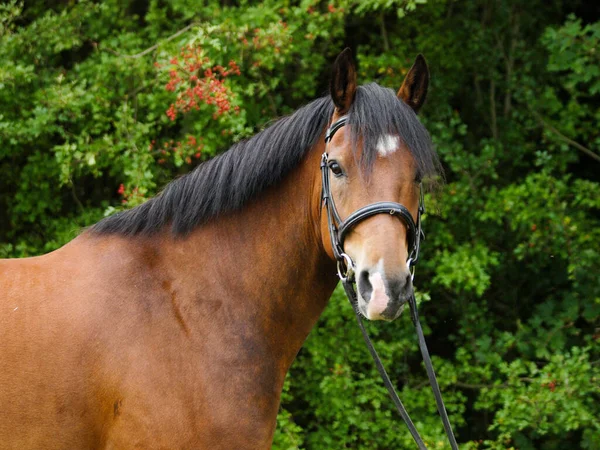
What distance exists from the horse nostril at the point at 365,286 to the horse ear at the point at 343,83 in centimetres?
65

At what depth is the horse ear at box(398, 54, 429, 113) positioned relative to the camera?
2.57 meters

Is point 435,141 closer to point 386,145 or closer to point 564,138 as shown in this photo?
point 564,138

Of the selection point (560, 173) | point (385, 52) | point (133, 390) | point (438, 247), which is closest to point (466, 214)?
point (438, 247)

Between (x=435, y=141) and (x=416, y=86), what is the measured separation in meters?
2.94

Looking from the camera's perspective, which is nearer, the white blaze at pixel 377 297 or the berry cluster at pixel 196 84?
the white blaze at pixel 377 297

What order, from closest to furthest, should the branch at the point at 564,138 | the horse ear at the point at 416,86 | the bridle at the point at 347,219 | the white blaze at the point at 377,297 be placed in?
the white blaze at the point at 377,297
the bridle at the point at 347,219
the horse ear at the point at 416,86
the branch at the point at 564,138

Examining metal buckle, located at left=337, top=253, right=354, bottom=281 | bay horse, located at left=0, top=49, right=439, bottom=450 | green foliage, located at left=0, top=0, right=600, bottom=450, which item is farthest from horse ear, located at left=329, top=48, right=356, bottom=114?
green foliage, located at left=0, top=0, right=600, bottom=450

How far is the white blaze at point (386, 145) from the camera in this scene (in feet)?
7.70

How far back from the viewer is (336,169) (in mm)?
2400

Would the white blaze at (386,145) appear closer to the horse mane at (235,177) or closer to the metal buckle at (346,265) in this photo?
the horse mane at (235,177)

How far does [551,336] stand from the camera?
5270 mm

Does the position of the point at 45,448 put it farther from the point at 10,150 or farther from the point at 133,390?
the point at 10,150

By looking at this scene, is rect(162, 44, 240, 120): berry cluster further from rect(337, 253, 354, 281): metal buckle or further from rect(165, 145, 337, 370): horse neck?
rect(337, 253, 354, 281): metal buckle

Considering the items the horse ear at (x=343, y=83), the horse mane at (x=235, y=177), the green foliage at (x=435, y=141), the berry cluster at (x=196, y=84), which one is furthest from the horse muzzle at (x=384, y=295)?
the berry cluster at (x=196, y=84)
